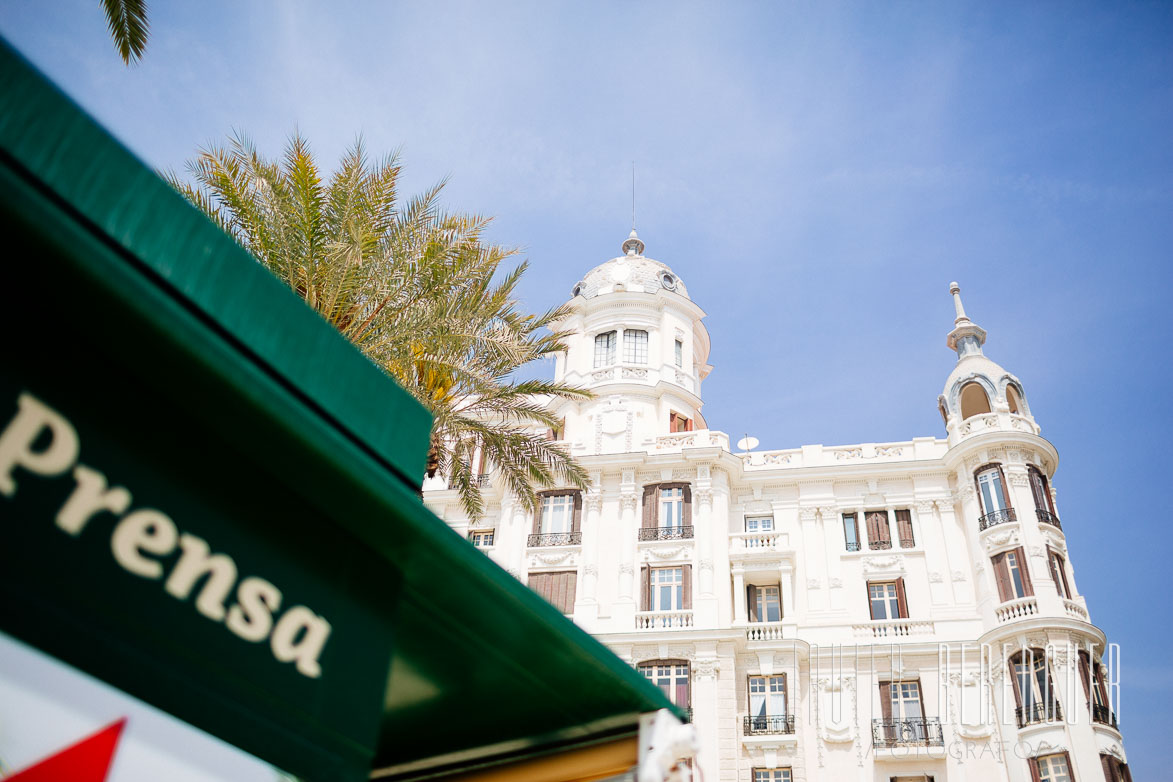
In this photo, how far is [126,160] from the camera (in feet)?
9.98

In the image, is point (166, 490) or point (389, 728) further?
point (389, 728)

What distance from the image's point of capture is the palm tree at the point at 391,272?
46.3ft

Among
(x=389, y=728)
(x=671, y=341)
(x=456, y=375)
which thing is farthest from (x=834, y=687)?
(x=389, y=728)

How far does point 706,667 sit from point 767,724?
268cm

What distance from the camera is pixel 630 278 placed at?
40125 millimetres

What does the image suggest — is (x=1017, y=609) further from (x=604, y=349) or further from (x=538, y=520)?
(x=604, y=349)

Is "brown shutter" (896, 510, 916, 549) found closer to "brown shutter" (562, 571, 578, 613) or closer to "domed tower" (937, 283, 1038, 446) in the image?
"domed tower" (937, 283, 1038, 446)

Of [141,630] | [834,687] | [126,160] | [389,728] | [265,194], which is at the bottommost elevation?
[141,630]

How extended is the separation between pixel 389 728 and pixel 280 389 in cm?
285

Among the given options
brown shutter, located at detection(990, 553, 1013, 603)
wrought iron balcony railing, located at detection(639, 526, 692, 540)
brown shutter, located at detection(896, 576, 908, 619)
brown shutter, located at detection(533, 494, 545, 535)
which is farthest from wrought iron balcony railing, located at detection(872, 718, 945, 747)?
brown shutter, located at detection(533, 494, 545, 535)

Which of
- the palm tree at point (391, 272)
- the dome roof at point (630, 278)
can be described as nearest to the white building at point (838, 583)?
the dome roof at point (630, 278)

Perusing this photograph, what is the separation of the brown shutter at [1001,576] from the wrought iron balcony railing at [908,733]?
476 centimetres

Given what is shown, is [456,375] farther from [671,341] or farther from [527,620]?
[671,341]

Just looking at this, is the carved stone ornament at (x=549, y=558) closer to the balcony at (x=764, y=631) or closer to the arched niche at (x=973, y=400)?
the balcony at (x=764, y=631)
